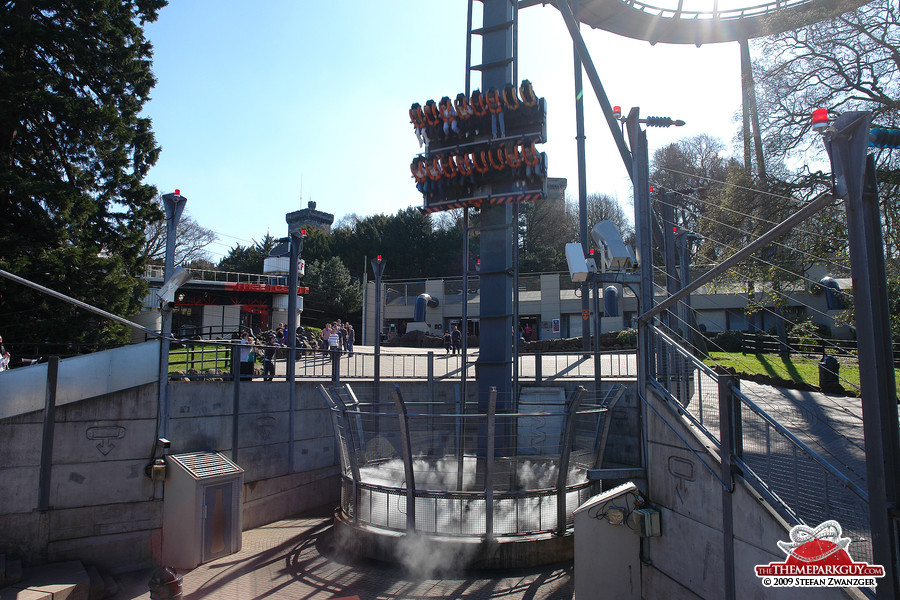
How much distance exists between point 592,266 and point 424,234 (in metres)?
42.2

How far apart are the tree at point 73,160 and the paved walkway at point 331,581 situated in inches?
371

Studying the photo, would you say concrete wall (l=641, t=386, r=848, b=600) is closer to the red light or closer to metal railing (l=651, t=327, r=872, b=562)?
metal railing (l=651, t=327, r=872, b=562)

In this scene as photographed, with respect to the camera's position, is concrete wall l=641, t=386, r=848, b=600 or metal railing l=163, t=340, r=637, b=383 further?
metal railing l=163, t=340, r=637, b=383

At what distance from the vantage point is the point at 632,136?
9.72 metres

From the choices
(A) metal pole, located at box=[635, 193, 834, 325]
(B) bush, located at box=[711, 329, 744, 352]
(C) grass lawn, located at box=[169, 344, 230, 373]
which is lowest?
(C) grass lawn, located at box=[169, 344, 230, 373]

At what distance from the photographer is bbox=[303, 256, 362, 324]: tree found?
1876 inches

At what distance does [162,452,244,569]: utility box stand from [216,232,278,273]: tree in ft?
149

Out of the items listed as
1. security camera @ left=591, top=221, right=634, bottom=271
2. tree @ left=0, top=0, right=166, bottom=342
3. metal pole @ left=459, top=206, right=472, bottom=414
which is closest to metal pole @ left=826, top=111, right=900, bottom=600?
security camera @ left=591, top=221, right=634, bottom=271

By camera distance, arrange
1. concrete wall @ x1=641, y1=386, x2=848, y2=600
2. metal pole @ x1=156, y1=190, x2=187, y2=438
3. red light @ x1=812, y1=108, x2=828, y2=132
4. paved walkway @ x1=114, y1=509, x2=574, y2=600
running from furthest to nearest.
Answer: metal pole @ x1=156, y1=190, x2=187, y2=438
paved walkway @ x1=114, y1=509, x2=574, y2=600
concrete wall @ x1=641, y1=386, x2=848, y2=600
red light @ x1=812, y1=108, x2=828, y2=132

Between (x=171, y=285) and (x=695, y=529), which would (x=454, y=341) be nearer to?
(x=171, y=285)

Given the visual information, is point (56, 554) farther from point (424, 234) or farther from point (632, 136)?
point (424, 234)

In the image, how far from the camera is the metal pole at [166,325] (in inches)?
353

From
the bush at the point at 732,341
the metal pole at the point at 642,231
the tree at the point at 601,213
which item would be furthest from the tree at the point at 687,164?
the metal pole at the point at 642,231

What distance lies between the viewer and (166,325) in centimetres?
948
